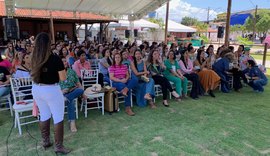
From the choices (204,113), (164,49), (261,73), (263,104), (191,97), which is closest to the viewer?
(204,113)

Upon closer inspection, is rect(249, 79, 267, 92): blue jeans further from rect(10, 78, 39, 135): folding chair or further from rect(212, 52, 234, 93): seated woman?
rect(10, 78, 39, 135): folding chair

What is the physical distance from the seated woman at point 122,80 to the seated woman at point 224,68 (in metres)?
2.47

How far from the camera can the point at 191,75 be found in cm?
547

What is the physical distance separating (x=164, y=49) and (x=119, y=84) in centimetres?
339

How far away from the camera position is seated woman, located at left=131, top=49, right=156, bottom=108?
4703 mm

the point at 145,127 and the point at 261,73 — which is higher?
the point at 261,73

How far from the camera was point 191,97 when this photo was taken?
17.7 ft

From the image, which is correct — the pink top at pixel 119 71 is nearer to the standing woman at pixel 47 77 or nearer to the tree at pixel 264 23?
the standing woman at pixel 47 77

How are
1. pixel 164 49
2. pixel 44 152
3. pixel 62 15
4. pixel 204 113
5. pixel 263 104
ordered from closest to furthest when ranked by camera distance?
pixel 44 152, pixel 204 113, pixel 263 104, pixel 164 49, pixel 62 15

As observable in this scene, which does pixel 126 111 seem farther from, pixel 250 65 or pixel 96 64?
pixel 250 65

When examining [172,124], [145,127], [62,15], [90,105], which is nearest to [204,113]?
[172,124]

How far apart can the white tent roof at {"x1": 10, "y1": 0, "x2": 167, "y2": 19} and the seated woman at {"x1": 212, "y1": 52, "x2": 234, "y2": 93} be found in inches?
189

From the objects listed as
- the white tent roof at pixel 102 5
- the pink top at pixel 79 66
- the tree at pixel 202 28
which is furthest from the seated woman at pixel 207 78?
Result: the tree at pixel 202 28

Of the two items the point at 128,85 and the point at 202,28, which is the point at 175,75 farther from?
the point at 202,28
